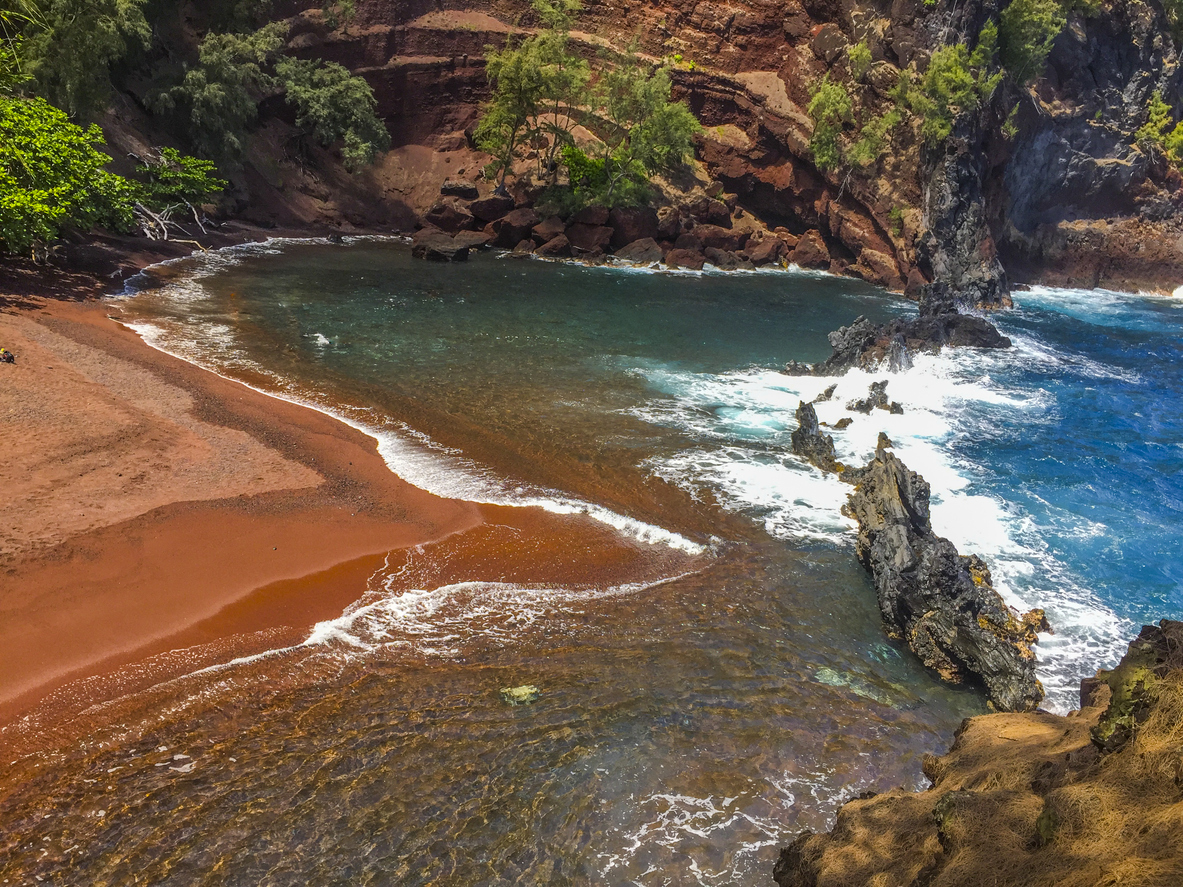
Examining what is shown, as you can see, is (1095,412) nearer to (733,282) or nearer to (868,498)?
(868,498)

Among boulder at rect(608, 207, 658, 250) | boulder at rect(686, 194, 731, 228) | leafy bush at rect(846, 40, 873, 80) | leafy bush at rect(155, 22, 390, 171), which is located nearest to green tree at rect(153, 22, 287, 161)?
leafy bush at rect(155, 22, 390, 171)

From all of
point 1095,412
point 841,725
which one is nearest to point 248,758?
point 841,725

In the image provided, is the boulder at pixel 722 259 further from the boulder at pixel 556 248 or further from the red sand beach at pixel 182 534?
the red sand beach at pixel 182 534

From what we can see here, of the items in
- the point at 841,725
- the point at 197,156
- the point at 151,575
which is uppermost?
the point at 197,156

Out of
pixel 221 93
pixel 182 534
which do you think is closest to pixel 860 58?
pixel 221 93

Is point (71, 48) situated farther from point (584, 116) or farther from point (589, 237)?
point (584, 116)

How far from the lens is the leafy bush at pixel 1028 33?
44.8 m

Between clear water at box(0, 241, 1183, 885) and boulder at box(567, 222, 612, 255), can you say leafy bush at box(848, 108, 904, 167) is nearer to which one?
boulder at box(567, 222, 612, 255)

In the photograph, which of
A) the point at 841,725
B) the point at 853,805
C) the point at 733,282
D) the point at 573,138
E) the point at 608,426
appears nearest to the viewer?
the point at 853,805

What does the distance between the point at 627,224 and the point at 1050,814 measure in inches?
1854

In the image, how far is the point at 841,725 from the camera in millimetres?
9961

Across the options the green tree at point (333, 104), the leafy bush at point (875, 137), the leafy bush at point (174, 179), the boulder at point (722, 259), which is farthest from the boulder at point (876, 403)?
the green tree at point (333, 104)

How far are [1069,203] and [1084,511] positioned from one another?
156ft

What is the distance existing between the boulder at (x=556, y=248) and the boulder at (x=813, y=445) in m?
29.8
